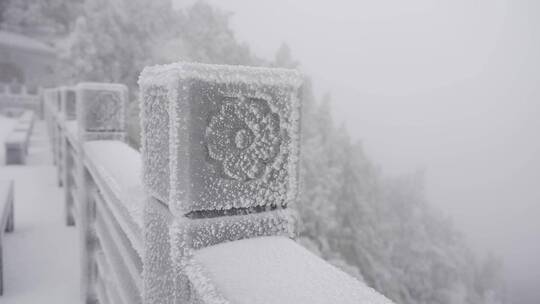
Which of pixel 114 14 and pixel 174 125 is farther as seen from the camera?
pixel 114 14

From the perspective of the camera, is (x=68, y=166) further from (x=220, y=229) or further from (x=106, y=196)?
(x=220, y=229)

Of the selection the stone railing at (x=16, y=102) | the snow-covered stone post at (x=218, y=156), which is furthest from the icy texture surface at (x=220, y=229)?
the stone railing at (x=16, y=102)

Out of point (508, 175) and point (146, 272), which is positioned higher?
point (146, 272)

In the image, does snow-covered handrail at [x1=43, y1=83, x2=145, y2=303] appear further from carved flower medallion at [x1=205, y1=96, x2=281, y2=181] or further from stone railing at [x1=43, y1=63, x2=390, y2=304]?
carved flower medallion at [x1=205, y1=96, x2=281, y2=181]

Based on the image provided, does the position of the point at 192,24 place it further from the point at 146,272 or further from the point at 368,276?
the point at 146,272

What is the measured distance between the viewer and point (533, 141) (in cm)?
14250

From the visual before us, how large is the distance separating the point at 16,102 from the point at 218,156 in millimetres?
21394

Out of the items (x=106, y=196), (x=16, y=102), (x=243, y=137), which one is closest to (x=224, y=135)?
(x=243, y=137)

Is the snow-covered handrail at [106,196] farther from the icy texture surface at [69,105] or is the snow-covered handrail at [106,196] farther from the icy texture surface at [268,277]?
the icy texture surface at [69,105]

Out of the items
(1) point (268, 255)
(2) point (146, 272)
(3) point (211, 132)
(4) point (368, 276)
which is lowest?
(4) point (368, 276)

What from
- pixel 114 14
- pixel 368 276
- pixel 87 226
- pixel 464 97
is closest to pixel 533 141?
pixel 464 97

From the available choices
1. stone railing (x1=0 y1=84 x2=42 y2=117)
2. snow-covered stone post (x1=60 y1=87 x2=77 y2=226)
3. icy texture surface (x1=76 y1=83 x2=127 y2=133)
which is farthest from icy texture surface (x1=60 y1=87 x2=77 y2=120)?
stone railing (x1=0 y1=84 x2=42 y2=117)

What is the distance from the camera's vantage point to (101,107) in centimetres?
296

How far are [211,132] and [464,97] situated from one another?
180 meters
